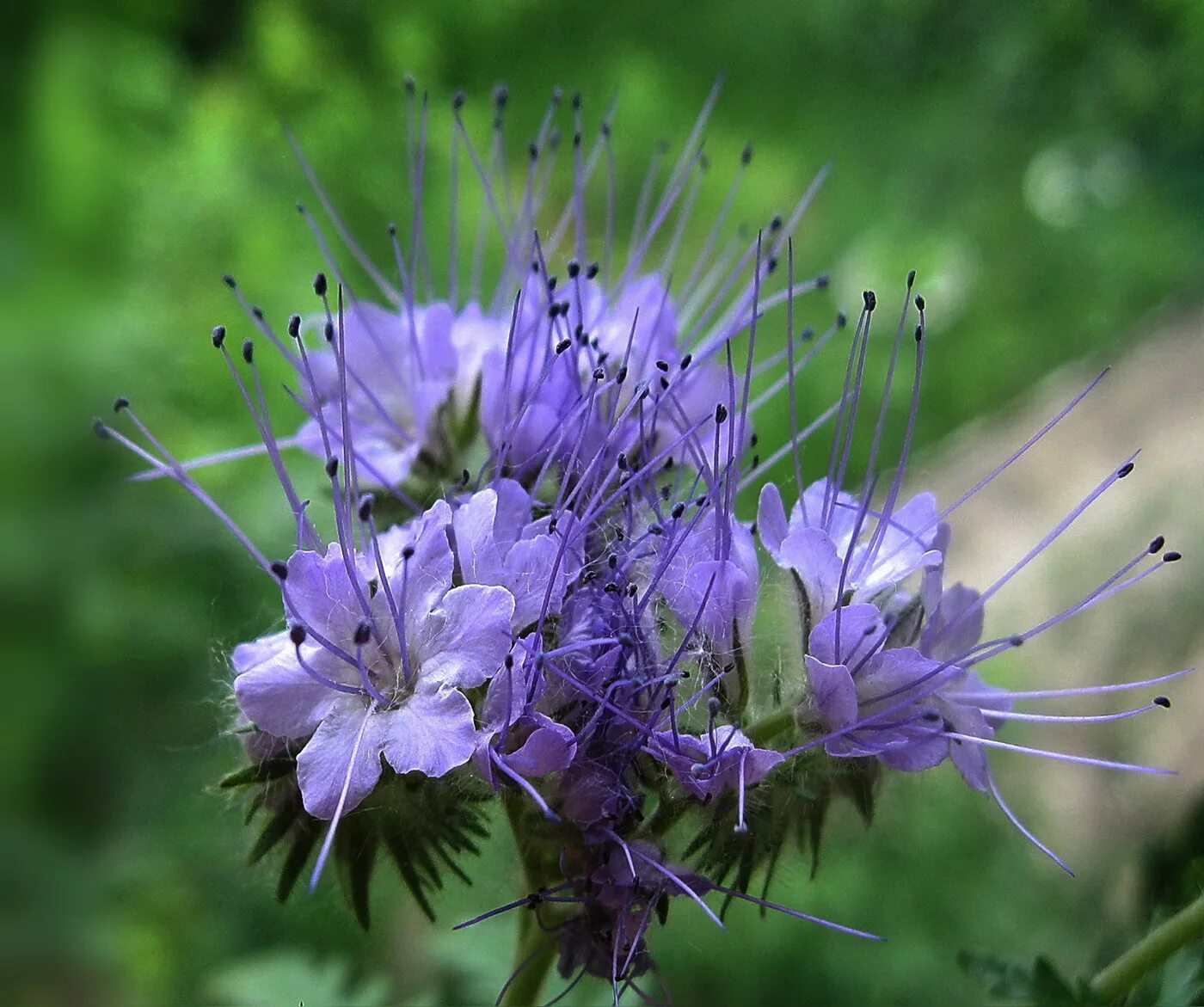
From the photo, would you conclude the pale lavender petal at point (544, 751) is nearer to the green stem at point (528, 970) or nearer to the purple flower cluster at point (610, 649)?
the purple flower cluster at point (610, 649)

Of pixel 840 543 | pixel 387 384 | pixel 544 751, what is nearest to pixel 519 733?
pixel 544 751

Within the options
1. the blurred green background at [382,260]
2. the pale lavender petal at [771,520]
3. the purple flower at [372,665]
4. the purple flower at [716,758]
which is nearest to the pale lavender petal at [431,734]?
the purple flower at [372,665]

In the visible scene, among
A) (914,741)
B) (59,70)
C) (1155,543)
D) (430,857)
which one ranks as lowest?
(430,857)

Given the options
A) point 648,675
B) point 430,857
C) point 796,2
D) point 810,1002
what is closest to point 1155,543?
point 648,675

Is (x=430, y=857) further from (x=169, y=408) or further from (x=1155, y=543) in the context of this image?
(x=169, y=408)

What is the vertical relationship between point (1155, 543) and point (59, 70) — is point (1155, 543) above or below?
below

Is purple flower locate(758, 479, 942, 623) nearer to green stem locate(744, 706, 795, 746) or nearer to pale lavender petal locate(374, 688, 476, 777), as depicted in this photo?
green stem locate(744, 706, 795, 746)
